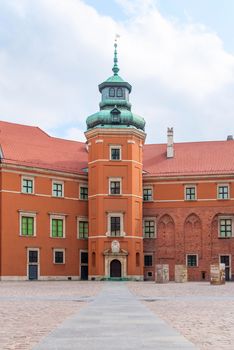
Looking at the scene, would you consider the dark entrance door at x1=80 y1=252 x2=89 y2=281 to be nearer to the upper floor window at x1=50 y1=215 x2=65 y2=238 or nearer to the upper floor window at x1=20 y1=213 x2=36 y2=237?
the upper floor window at x1=50 y1=215 x2=65 y2=238

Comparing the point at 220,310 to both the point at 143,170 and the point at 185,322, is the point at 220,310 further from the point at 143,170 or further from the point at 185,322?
the point at 143,170

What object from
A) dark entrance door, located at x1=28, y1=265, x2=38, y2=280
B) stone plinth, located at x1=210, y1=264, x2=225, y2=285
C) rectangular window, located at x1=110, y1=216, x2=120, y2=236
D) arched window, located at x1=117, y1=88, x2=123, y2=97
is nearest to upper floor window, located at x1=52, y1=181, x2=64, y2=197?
rectangular window, located at x1=110, y1=216, x2=120, y2=236

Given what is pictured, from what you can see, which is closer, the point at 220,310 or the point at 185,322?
the point at 185,322

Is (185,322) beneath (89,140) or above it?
beneath

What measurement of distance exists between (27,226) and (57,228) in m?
3.55

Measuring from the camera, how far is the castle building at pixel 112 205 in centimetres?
5712

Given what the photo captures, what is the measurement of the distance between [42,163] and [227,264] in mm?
19870

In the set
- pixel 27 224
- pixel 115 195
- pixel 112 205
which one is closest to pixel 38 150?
pixel 27 224

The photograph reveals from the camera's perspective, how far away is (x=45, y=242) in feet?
190

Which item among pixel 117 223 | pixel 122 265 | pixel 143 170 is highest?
pixel 143 170

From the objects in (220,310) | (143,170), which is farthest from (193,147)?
(220,310)

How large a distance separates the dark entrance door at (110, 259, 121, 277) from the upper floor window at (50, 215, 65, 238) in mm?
5384

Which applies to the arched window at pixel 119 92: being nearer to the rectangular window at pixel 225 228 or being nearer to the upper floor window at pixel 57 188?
the upper floor window at pixel 57 188

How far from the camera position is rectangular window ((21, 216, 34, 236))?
56344 millimetres
